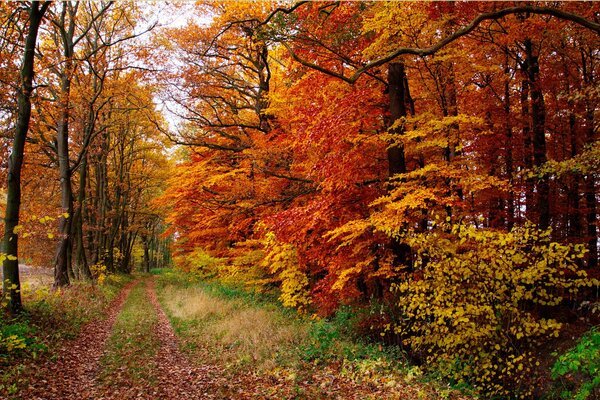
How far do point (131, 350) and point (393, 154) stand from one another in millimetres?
7782

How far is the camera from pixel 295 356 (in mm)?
8281

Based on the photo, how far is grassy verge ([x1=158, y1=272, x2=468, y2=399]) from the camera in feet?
21.0

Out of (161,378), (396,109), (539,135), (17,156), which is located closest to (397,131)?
(396,109)

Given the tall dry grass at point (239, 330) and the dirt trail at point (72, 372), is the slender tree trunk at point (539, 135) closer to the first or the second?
the tall dry grass at point (239, 330)

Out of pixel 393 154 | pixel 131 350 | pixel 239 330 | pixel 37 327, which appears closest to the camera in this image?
pixel 37 327

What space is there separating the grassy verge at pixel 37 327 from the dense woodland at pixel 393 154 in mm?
827

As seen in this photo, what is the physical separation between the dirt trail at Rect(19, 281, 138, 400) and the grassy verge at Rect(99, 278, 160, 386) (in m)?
0.23

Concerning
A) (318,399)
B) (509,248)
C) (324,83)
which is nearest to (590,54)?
(324,83)

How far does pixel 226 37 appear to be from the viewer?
49.1ft

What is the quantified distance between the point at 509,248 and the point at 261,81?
12.6 m

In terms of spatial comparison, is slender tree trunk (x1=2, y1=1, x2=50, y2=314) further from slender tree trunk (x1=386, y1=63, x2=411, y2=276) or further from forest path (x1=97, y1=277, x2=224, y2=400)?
slender tree trunk (x1=386, y1=63, x2=411, y2=276)

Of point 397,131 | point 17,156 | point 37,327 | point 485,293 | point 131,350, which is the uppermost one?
point 397,131

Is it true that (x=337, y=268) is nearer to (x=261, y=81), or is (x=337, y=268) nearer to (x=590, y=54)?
(x=261, y=81)

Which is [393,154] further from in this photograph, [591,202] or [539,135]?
[591,202]
